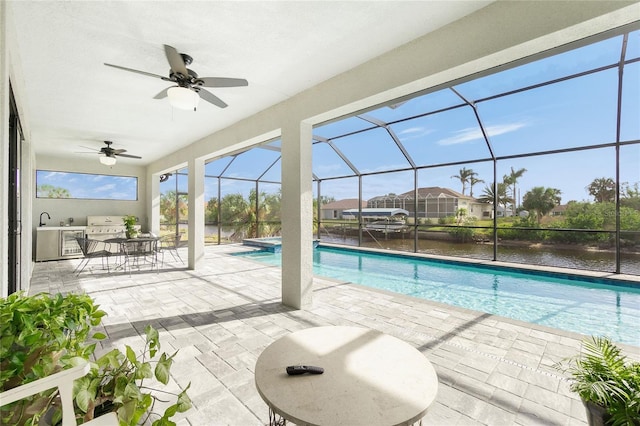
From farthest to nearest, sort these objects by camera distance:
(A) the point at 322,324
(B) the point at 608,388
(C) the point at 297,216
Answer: (C) the point at 297,216 → (A) the point at 322,324 → (B) the point at 608,388

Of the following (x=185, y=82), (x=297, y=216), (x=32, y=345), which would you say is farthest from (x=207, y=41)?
(x=32, y=345)

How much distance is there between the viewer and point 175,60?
8.47 feet

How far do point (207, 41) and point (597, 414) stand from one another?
3.56 m

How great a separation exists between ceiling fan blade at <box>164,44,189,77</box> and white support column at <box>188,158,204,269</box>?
373 cm

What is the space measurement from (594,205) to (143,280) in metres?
10.2

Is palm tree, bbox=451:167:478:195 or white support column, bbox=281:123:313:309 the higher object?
palm tree, bbox=451:167:478:195

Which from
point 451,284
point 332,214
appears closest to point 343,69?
point 451,284

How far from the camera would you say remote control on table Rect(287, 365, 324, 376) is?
1270 mm

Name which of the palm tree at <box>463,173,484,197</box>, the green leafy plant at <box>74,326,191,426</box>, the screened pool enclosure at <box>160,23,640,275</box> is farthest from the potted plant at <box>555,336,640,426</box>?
the palm tree at <box>463,173,484,197</box>

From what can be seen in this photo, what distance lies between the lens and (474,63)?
7.57 feet

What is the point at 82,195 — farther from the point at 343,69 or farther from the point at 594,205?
the point at 594,205

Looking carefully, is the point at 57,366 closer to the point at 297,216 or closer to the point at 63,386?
the point at 63,386

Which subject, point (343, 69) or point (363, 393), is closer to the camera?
point (363, 393)

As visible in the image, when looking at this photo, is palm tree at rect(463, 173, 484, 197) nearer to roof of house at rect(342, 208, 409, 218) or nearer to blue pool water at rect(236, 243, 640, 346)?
roof of house at rect(342, 208, 409, 218)
